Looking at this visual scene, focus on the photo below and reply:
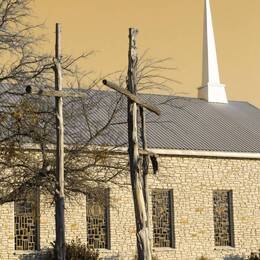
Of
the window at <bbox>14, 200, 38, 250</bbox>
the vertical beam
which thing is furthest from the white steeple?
the vertical beam

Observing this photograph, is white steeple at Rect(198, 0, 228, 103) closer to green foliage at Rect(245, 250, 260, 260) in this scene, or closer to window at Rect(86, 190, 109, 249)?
green foliage at Rect(245, 250, 260, 260)

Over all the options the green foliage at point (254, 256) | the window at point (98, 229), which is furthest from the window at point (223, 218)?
the window at point (98, 229)

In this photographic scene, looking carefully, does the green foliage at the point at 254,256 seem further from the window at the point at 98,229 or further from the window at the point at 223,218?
the window at the point at 98,229

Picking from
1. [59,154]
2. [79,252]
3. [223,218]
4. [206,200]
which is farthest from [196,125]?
[59,154]

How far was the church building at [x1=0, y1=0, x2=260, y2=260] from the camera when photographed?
130 ft

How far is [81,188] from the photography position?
28.3 m

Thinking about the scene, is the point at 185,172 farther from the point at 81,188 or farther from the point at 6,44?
the point at 6,44

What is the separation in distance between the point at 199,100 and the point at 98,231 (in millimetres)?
15132

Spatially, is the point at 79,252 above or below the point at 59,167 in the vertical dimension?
below

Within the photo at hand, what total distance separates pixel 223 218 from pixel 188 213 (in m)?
2.47

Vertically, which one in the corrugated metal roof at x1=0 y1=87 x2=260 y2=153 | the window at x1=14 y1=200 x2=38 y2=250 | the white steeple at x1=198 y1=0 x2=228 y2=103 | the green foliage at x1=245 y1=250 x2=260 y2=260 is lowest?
the green foliage at x1=245 y1=250 x2=260 y2=260

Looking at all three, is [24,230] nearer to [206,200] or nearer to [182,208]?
[182,208]

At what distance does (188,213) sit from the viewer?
44.0m

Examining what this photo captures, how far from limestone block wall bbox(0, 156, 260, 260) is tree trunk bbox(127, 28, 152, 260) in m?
15.1
